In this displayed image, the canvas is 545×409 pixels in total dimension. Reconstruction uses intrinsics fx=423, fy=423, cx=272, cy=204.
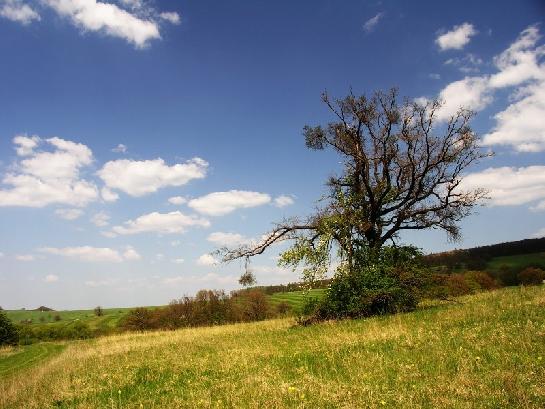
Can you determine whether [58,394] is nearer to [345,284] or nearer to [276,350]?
[276,350]

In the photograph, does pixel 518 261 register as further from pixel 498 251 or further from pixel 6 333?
pixel 6 333

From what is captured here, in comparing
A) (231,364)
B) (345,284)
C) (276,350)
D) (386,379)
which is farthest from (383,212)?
(386,379)

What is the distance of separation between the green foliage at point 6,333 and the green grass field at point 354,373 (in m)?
55.8

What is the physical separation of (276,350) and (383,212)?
44.7 ft

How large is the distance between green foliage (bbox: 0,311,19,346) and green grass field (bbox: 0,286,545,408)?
5580 cm

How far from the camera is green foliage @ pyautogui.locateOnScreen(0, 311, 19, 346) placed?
5952cm

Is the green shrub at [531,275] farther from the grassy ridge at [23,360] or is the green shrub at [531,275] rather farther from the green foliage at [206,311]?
the grassy ridge at [23,360]

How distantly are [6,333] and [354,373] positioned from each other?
66410 millimetres

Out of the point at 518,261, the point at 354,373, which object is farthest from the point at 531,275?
the point at 354,373

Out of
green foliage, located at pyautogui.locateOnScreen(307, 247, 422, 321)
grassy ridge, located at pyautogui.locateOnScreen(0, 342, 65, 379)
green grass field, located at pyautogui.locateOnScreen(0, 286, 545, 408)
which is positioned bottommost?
grassy ridge, located at pyautogui.locateOnScreen(0, 342, 65, 379)

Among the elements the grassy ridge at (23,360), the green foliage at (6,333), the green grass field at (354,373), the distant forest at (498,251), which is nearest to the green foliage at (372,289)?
the green grass field at (354,373)

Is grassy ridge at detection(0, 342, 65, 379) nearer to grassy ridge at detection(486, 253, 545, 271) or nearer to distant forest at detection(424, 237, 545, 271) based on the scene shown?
distant forest at detection(424, 237, 545, 271)

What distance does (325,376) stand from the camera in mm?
8711

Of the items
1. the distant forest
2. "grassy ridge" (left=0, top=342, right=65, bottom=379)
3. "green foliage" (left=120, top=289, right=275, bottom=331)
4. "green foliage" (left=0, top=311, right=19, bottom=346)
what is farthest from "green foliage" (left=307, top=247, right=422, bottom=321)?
"green foliage" (left=0, top=311, right=19, bottom=346)
